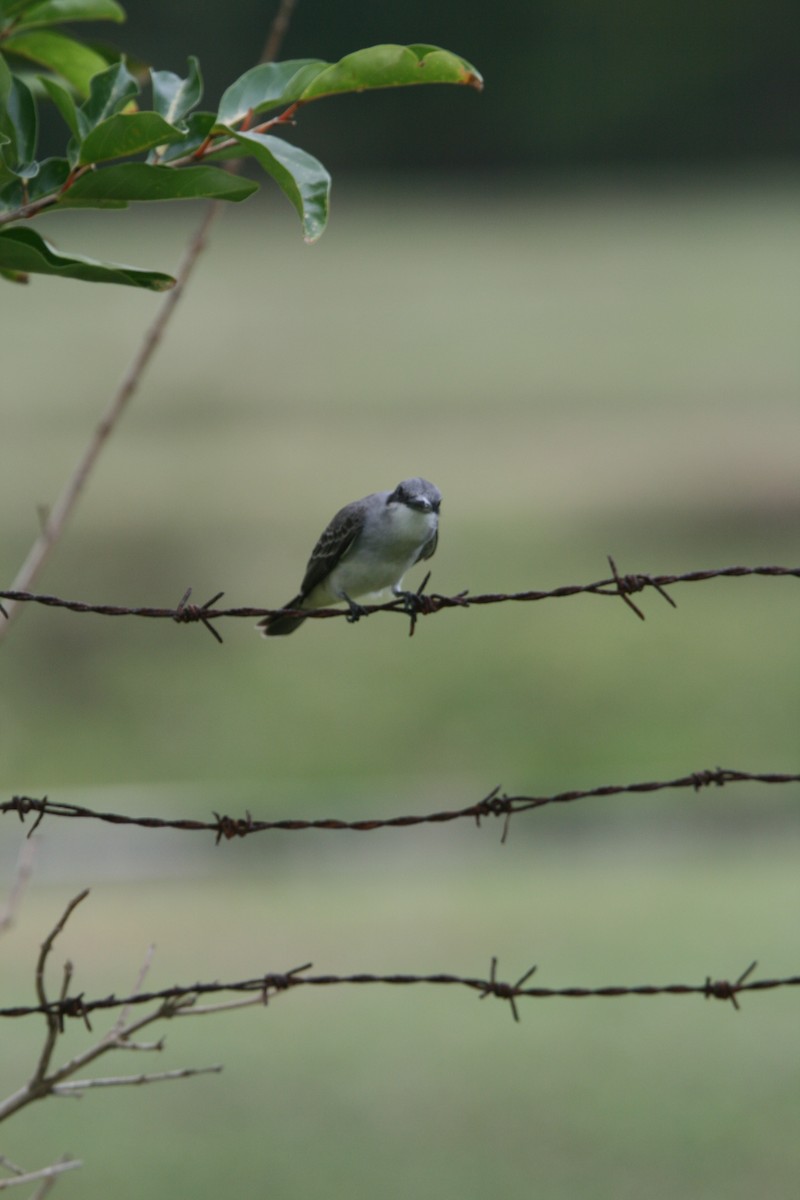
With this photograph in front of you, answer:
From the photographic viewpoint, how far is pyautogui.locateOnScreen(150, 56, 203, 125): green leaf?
1.91 m

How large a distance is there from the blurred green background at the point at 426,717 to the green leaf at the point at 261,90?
425 cm

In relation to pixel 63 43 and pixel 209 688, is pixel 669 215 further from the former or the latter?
pixel 63 43

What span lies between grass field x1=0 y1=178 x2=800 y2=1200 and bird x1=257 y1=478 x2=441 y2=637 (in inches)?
114

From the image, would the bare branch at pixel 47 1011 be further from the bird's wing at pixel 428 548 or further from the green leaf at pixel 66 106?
the bird's wing at pixel 428 548

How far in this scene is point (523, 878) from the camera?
9.70 metres

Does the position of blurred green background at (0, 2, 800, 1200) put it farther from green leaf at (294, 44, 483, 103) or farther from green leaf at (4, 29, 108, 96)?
green leaf at (294, 44, 483, 103)

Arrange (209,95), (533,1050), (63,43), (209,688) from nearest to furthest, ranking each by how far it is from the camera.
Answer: (63,43) → (533,1050) → (209,688) → (209,95)

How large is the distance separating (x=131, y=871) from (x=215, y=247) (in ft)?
103

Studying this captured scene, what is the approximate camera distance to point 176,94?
1.93 metres

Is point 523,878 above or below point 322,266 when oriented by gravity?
below

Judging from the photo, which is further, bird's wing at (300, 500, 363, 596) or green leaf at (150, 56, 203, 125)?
bird's wing at (300, 500, 363, 596)

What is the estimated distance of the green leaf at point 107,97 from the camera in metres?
1.93

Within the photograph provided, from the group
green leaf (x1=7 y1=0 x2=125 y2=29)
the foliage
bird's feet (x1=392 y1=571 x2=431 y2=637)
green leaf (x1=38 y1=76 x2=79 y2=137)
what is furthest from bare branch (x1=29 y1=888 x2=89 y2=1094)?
green leaf (x1=7 y1=0 x2=125 y2=29)

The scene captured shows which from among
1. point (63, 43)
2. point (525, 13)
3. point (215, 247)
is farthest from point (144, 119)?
point (525, 13)
